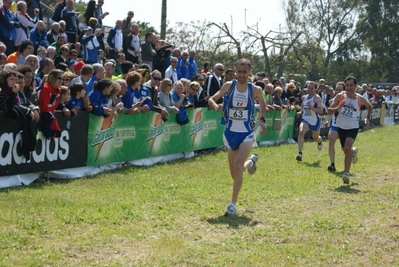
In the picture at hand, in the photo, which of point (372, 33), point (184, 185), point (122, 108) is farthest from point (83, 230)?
point (372, 33)

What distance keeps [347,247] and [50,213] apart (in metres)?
3.88

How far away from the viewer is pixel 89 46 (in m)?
16.8

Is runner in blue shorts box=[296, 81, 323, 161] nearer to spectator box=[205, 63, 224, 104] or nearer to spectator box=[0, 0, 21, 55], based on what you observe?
spectator box=[205, 63, 224, 104]

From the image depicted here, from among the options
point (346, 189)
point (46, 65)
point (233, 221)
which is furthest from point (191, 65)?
point (233, 221)

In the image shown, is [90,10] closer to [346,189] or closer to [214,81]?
[214,81]

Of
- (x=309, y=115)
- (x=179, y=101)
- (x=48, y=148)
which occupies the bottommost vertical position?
(x=48, y=148)

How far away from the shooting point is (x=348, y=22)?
6381cm

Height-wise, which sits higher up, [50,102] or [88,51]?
[88,51]

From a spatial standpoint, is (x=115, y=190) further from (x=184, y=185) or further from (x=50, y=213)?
(x=50, y=213)

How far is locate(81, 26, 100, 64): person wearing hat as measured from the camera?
55.2 feet

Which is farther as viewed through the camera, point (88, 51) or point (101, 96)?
point (88, 51)

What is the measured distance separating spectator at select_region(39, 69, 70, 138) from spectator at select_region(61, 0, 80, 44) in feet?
21.9

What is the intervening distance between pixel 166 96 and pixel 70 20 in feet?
13.3

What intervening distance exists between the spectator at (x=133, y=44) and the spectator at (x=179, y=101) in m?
3.41
